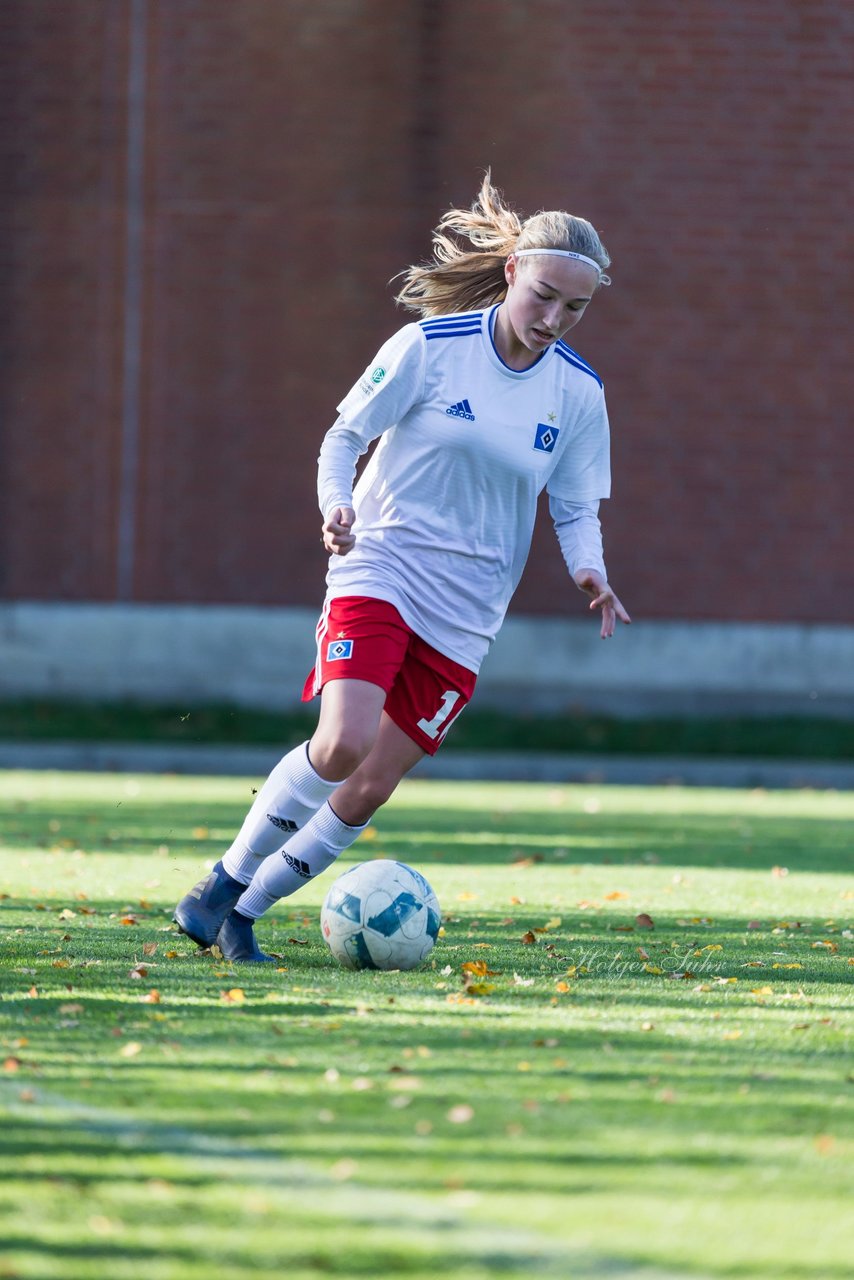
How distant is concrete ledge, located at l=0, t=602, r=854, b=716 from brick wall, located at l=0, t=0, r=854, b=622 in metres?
0.48

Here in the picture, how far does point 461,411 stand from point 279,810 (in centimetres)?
135

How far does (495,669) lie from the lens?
20.1 metres

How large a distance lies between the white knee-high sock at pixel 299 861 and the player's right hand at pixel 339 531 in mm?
889

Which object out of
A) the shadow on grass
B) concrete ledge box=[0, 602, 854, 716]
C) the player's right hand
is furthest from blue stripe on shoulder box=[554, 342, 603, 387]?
concrete ledge box=[0, 602, 854, 716]

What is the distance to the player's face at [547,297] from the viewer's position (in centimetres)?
567

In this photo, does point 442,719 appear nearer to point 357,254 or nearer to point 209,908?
point 209,908

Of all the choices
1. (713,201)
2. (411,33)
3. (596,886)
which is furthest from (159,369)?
(596,886)

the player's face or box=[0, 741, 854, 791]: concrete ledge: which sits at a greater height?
the player's face

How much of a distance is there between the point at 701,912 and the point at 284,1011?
3186 mm

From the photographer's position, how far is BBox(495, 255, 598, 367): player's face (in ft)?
18.6

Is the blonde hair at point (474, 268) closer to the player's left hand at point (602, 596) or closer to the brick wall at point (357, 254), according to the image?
the player's left hand at point (602, 596)

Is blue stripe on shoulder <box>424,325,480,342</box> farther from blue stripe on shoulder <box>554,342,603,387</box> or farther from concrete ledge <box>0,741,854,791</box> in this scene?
concrete ledge <box>0,741,854,791</box>

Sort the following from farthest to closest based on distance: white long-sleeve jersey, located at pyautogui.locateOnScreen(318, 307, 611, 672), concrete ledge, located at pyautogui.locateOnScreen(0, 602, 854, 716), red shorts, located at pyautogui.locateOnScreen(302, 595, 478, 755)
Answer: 1. concrete ledge, located at pyautogui.locateOnScreen(0, 602, 854, 716)
2. white long-sleeve jersey, located at pyautogui.locateOnScreen(318, 307, 611, 672)
3. red shorts, located at pyautogui.locateOnScreen(302, 595, 478, 755)

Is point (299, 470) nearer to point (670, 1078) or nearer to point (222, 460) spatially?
point (222, 460)
